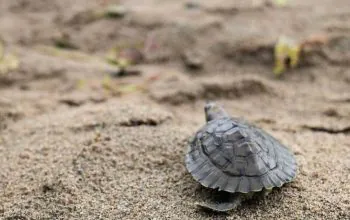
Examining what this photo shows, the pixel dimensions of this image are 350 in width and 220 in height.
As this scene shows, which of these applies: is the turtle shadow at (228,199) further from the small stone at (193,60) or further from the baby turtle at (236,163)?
the small stone at (193,60)

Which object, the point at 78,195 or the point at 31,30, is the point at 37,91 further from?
the point at 78,195

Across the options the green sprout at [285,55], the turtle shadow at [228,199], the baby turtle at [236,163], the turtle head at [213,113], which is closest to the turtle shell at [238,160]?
the baby turtle at [236,163]

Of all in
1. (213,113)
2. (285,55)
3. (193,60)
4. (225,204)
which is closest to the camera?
(225,204)

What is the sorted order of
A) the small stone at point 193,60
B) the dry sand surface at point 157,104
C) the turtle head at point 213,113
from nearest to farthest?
the dry sand surface at point 157,104 → the turtle head at point 213,113 → the small stone at point 193,60

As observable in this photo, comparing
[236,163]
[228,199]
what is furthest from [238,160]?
[228,199]

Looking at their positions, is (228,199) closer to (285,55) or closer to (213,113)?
(213,113)

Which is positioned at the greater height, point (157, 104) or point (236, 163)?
point (236, 163)

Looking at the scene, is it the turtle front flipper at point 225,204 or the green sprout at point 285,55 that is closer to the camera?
the turtle front flipper at point 225,204
